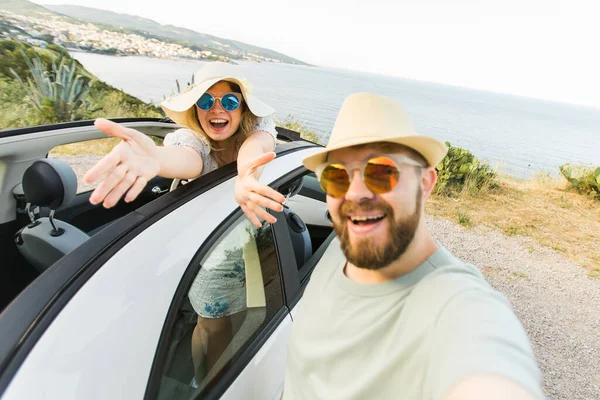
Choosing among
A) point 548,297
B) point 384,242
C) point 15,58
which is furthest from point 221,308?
point 15,58

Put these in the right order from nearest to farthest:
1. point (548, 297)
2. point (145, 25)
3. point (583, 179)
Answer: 1. point (548, 297)
2. point (583, 179)
3. point (145, 25)

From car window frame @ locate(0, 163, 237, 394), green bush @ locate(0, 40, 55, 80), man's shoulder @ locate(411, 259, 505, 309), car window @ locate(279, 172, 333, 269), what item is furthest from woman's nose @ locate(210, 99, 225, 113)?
green bush @ locate(0, 40, 55, 80)

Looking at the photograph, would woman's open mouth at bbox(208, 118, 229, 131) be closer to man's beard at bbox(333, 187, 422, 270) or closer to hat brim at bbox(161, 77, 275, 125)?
hat brim at bbox(161, 77, 275, 125)

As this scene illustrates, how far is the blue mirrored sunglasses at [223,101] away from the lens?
1874 millimetres

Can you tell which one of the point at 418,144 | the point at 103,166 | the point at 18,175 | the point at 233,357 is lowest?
the point at 233,357

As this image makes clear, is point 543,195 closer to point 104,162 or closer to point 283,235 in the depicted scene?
point 283,235

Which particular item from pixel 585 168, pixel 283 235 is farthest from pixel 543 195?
pixel 283 235

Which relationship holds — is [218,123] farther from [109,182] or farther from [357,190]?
[357,190]

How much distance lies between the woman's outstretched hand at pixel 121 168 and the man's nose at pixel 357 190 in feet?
2.15

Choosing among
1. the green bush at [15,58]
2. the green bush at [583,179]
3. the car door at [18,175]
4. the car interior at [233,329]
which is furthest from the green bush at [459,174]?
the green bush at [15,58]

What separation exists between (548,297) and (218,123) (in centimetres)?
486

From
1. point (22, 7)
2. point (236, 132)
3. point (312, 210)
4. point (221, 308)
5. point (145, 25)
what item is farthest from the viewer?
point (145, 25)

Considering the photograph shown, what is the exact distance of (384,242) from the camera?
1.06m

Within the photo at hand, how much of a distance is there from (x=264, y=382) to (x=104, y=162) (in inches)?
41.3
